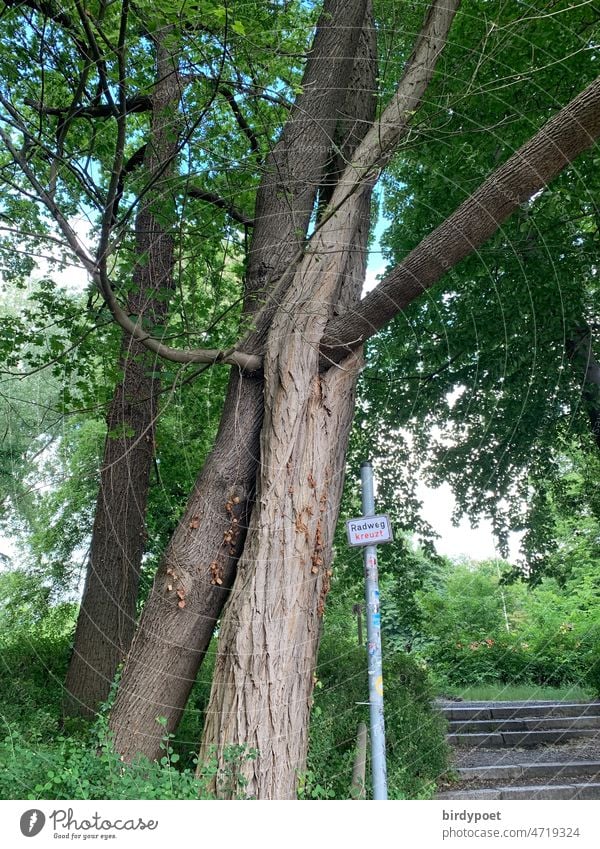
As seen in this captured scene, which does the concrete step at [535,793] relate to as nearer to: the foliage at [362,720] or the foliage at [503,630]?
the foliage at [362,720]

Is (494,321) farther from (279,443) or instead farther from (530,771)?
(530,771)

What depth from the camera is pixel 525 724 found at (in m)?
5.47

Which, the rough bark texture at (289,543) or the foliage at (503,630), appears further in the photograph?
the foliage at (503,630)

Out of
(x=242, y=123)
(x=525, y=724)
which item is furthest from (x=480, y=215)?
(x=525, y=724)

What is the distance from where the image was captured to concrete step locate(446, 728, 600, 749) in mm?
5172

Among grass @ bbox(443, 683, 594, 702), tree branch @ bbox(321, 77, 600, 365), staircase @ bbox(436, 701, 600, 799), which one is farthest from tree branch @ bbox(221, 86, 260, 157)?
grass @ bbox(443, 683, 594, 702)

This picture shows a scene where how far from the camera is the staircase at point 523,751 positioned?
12.5 ft

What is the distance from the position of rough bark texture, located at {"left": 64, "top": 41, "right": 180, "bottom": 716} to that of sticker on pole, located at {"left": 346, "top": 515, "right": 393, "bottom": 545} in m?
1.54

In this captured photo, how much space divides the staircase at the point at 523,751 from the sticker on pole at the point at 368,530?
204 centimetres

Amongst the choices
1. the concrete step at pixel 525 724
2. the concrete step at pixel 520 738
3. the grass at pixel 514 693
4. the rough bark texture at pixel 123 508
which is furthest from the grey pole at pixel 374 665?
the grass at pixel 514 693

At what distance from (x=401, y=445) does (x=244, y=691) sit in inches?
144

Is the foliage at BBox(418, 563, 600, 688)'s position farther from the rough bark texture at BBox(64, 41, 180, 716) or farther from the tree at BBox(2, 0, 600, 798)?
the tree at BBox(2, 0, 600, 798)

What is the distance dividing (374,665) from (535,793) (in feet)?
6.54

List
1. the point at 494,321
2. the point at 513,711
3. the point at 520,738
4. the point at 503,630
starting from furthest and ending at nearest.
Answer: the point at 503,630
the point at 513,711
the point at 494,321
the point at 520,738
